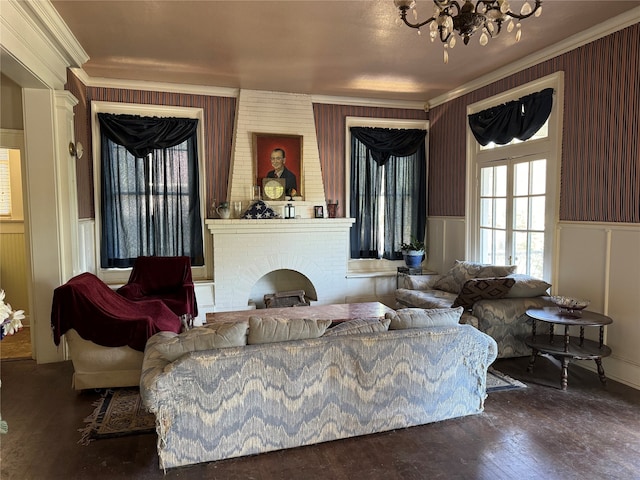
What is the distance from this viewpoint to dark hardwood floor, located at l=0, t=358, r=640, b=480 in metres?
2.40

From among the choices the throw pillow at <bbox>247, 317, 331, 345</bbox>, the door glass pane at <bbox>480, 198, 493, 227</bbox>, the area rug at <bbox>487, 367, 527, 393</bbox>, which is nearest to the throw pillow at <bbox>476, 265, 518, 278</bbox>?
the door glass pane at <bbox>480, 198, 493, 227</bbox>

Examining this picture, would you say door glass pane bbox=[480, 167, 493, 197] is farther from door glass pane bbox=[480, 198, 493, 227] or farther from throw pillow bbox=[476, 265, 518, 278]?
throw pillow bbox=[476, 265, 518, 278]

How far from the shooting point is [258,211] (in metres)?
5.78

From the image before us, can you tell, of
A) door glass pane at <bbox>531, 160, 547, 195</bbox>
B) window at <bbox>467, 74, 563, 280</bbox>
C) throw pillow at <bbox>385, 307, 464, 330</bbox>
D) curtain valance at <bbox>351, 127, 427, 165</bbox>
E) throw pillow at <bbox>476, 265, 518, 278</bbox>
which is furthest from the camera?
curtain valance at <bbox>351, 127, 427, 165</bbox>

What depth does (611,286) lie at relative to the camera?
3758 millimetres

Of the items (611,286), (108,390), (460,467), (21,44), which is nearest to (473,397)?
(460,467)

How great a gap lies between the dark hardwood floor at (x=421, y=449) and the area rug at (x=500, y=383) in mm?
125

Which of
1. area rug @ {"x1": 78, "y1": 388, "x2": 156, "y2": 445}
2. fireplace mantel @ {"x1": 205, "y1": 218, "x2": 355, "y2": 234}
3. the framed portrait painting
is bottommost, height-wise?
area rug @ {"x1": 78, "y1": 388, "x2": 156, "y2": 445}

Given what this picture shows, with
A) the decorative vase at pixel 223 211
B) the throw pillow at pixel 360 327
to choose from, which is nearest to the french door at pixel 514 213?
the throw pillow at pixel 360 327

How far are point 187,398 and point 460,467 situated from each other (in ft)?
5.26

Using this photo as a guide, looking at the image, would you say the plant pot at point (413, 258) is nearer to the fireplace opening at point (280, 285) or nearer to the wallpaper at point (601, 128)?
the fireplace opening at point (280, 285)

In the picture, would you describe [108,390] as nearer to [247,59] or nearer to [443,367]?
[443,367]

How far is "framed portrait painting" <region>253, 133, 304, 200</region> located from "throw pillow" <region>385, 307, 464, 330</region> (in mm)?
3474

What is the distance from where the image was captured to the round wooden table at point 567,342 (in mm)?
3428
